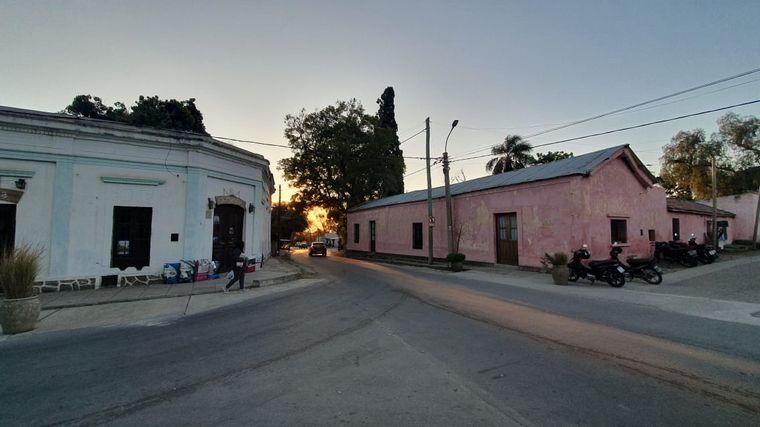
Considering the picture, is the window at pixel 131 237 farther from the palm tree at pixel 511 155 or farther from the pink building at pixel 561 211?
the palm tree at pixel 511 155

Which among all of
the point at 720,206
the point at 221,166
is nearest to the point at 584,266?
the point at 221,166

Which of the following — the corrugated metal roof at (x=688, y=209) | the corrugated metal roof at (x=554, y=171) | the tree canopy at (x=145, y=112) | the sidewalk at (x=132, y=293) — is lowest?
the sidewalk at (x=132, y=293)

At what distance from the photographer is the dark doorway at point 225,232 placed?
47.0ft

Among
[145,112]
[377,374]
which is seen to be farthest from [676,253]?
[145,112]

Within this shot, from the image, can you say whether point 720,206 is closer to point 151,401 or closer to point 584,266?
point 584,266

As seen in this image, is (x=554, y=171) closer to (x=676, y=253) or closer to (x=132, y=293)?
(x=676, y=253)

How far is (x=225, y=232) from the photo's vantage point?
1478 centimetres

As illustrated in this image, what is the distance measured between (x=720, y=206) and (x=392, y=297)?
36170 millimetres

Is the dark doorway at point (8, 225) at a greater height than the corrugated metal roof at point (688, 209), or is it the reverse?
the corrugated metal roof at point (688, 209)

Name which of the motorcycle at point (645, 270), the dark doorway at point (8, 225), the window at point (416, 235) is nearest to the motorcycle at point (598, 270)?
the motorcycle at point (645, 270)

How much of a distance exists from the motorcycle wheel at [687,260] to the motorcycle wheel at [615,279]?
8.28 metres

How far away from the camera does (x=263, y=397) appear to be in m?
3.84

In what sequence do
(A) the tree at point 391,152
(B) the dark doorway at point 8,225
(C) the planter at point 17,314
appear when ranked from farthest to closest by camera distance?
(A) the tree at point 391,152
(B) the dark doorway at point 8,225
(C) the planter at point 17,314

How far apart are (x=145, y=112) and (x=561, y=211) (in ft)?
108
